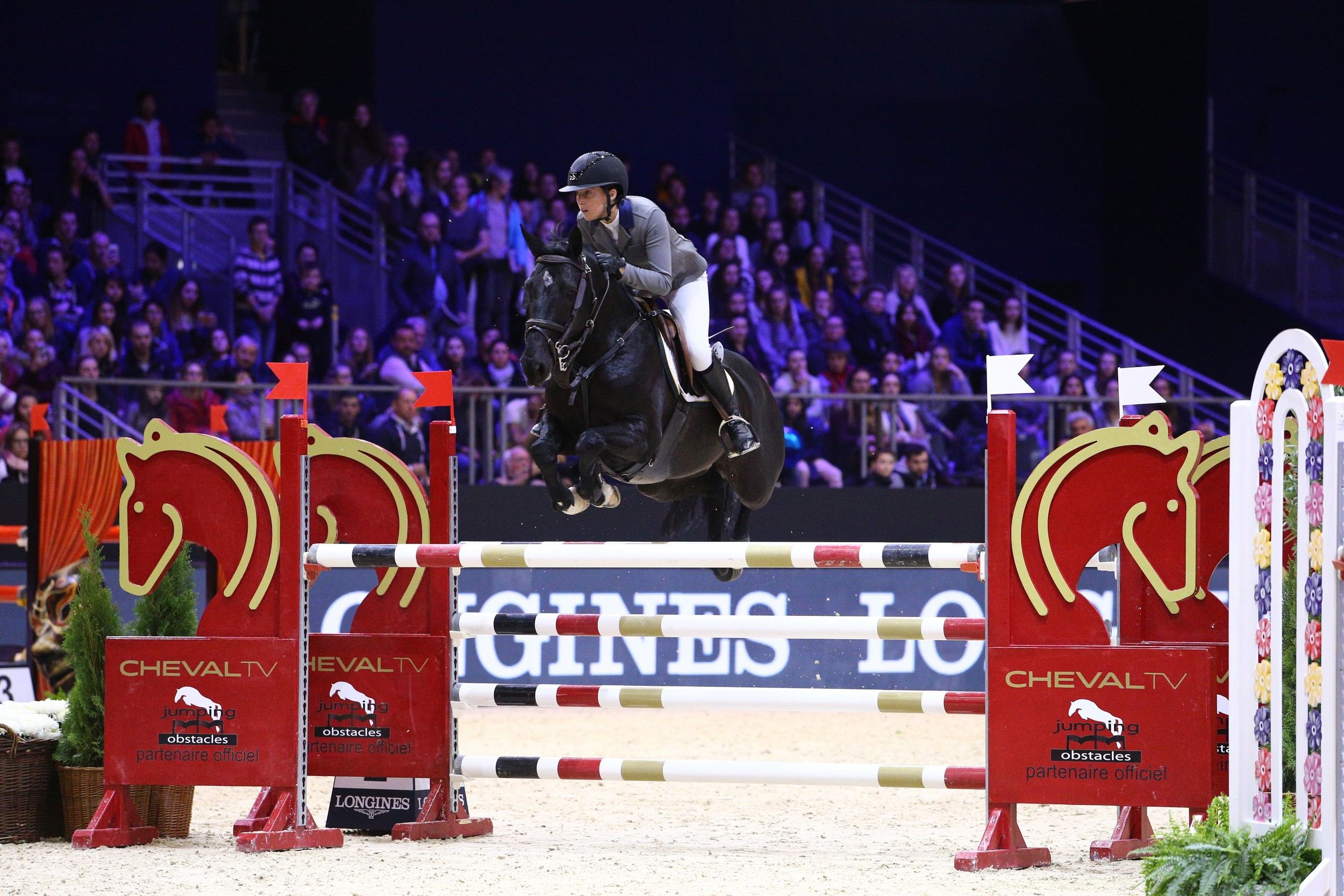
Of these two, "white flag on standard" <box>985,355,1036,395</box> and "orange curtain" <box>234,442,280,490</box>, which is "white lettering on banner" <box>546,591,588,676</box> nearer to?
"orange curtain" <box>234,442,280,490</box>

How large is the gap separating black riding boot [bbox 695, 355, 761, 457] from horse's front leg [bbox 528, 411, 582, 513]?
22.8 inches

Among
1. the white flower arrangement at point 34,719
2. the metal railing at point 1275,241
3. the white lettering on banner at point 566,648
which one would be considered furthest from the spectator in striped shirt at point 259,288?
the metal railing at point 1275,241

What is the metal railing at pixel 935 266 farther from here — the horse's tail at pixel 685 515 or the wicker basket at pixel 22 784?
the wicker basket at pixel 22 784

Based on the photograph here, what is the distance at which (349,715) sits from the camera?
17.5ft

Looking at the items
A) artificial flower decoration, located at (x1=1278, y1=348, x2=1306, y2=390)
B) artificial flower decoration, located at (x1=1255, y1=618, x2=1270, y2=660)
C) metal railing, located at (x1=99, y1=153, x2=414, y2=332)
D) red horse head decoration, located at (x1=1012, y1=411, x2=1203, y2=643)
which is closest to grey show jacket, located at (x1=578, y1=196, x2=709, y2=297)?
red horse head decoration, located at (x1=1012, y1=411, x2=1203, y2=643)

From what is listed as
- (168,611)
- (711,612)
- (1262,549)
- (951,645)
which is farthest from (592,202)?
(951,645)

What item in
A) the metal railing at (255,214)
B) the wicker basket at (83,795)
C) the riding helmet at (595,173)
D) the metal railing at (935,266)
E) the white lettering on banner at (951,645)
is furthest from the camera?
the metal railing at (935,266)

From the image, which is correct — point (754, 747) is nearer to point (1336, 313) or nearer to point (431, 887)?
point (431, 887)

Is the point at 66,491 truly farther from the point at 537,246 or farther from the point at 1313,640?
the point at 1313,640

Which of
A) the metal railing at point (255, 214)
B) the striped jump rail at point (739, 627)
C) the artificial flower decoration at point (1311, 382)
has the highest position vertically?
the metal railing at point (255, 214)

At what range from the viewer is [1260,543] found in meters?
3.94

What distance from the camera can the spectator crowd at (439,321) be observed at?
9.27 m

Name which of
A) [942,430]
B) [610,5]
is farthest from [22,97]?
[942,430]

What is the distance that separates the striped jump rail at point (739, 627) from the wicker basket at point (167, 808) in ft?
3.94
